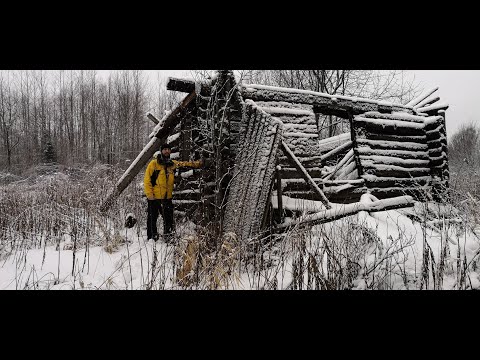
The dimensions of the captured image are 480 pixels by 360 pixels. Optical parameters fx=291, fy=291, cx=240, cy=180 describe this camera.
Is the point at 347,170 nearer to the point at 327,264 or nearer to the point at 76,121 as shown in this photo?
the point at 327,264

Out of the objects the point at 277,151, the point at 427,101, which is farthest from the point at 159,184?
the point at 427,101

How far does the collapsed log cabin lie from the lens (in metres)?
4.94

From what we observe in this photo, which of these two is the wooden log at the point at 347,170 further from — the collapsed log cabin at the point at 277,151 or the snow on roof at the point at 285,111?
the snow on roof at the point at 285,111

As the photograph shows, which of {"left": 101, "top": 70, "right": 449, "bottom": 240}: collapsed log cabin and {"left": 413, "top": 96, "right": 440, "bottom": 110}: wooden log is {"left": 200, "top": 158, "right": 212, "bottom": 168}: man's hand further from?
{"left": 413, "top": 96, "right": 440, "bottom": 110}: wooden log

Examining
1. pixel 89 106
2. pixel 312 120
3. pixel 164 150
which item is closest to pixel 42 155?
pixel 89 106

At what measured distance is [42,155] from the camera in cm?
2358

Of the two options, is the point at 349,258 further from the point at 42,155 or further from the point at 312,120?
the point at 42,155

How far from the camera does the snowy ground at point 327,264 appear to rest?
2805 mm

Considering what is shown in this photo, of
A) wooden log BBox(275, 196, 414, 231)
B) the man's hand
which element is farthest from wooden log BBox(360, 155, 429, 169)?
the man's hand

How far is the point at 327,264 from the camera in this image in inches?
111

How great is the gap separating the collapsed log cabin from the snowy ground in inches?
43.6

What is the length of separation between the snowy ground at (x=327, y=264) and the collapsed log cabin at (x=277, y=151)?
A: 1107mm
